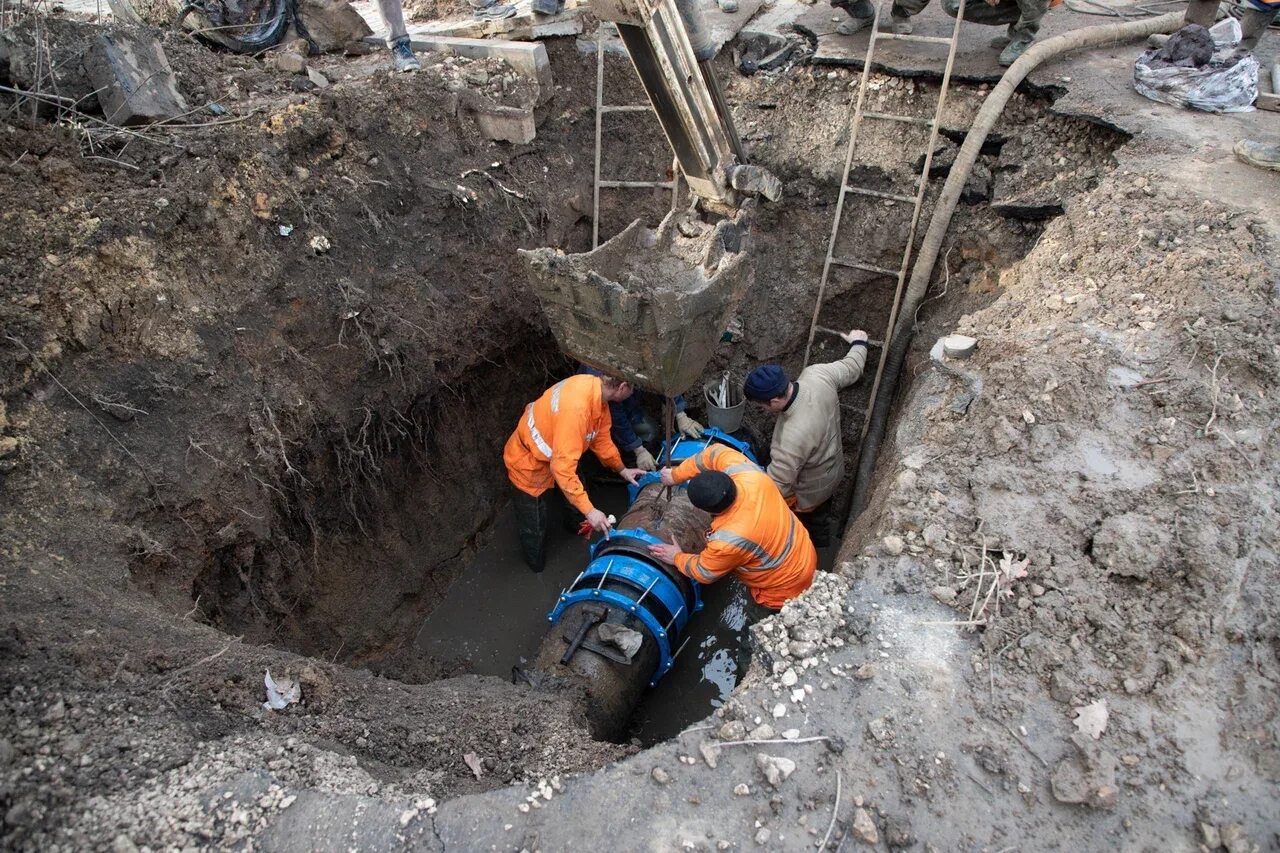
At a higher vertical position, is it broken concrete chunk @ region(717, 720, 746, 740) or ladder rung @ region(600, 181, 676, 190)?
ladder rung @ region(600, 181, 676, 190)

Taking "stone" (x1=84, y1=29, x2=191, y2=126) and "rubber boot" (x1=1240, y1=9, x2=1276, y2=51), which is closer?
"stone" (x1=84, y1=29, x2=191, y2=126)

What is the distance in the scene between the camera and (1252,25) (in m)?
5.81

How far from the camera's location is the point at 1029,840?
7.27 feet

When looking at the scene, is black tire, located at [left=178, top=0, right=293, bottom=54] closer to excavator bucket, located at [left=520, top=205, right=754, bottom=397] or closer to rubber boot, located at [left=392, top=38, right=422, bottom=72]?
rubber boot, located at [left=392, top=38, right=422, bottom=72]

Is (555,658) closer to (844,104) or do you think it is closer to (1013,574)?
(1013,574)

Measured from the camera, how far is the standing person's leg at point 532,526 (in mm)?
5242

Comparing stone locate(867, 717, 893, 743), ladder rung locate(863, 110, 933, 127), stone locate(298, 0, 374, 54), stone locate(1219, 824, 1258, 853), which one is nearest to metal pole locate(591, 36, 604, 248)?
Result: stone locate(298, 0, 374, 54)

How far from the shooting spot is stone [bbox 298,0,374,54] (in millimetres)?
5465

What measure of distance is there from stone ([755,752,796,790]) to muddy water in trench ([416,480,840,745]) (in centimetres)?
233

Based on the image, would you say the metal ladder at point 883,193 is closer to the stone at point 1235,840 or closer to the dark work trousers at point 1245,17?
the dark work trousers at point 1245,17

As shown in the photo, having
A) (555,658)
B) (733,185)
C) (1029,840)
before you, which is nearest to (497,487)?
(555,658)

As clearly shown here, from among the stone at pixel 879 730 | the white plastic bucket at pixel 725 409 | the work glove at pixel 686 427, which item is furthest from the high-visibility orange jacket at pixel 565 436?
the stone at pixel 879 730

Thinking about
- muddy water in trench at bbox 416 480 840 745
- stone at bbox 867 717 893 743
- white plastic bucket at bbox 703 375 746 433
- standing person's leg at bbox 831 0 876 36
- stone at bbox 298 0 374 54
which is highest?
stone at bbox 298 0 374 54

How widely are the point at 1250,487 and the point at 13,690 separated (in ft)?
14.9
